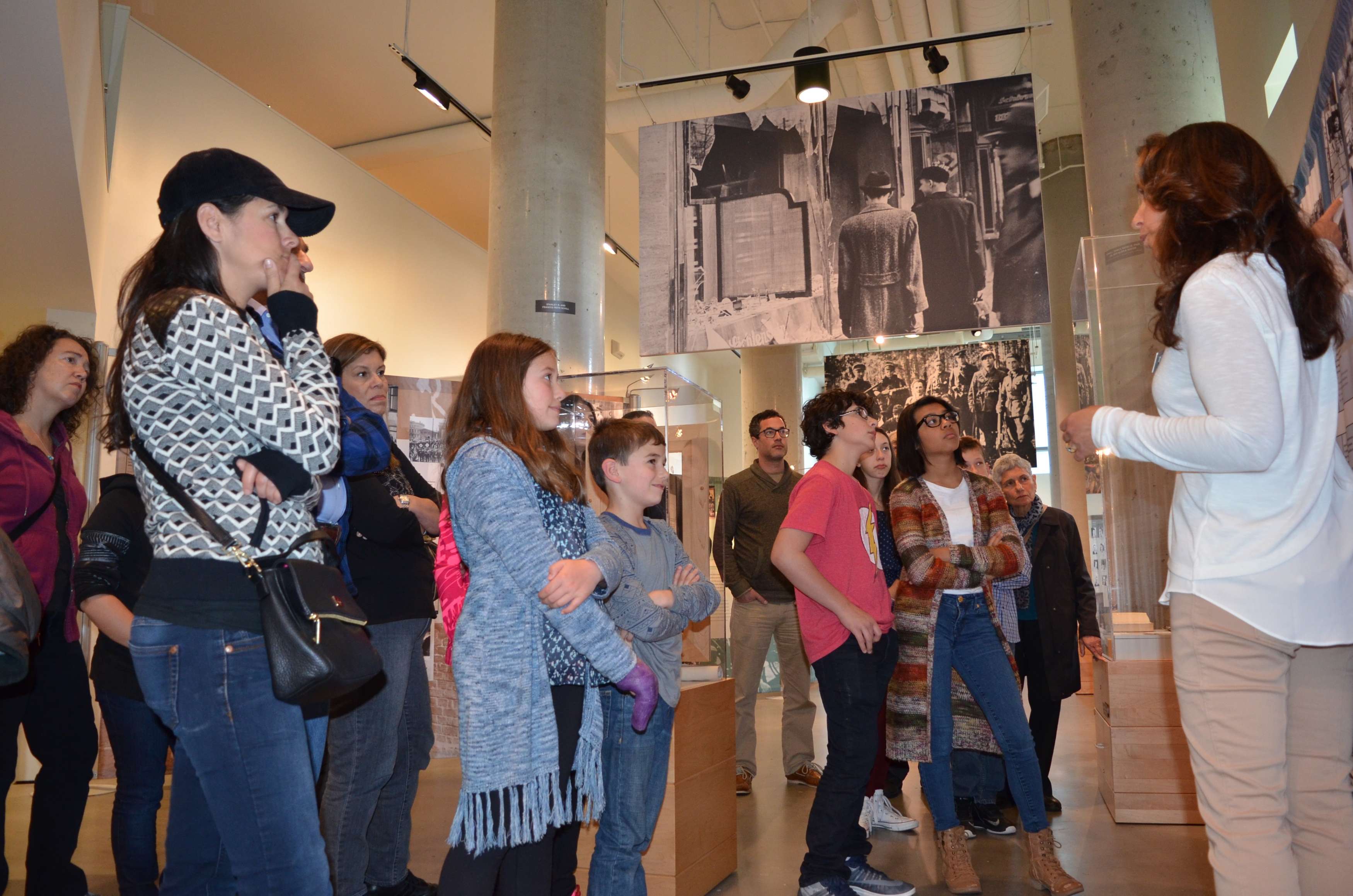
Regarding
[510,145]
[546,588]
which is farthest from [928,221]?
[546,588]

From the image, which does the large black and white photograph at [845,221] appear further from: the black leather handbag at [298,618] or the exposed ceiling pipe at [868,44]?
the black leather handbag at [298,618]

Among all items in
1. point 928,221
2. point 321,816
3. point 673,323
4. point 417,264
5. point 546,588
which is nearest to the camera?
point 546,588

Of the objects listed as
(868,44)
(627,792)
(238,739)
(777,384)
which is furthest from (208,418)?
(777,384)

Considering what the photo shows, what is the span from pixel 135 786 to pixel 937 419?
2.75m

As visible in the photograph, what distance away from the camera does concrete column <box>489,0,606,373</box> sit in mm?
4840

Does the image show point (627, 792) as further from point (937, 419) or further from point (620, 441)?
point (937, 419)

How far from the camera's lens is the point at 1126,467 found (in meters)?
3.86

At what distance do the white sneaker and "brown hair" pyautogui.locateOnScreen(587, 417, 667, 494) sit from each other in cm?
187

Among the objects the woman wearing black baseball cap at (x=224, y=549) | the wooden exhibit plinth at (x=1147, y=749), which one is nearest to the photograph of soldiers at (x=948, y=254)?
the wooden exhibit plinth at (x=1147, y=749)

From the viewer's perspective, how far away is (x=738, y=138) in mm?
5375

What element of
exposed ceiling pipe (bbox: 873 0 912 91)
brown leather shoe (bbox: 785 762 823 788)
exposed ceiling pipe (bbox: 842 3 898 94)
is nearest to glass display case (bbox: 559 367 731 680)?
brown leather shoe (bbox: 785 762 823 788)

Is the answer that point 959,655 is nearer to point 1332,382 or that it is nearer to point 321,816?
point 1332,382

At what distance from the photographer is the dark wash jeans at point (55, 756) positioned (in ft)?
7.96

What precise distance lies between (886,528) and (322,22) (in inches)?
242
